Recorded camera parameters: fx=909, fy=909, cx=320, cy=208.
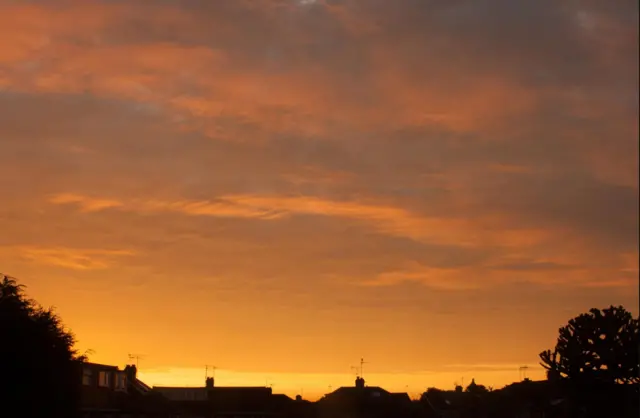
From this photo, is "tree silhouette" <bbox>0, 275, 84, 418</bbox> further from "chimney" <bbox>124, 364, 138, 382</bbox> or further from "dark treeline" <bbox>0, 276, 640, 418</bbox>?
"chimney" <bbox>124, 364, 138, 382</bbox>

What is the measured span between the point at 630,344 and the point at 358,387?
48.6m

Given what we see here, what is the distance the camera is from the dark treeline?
43.8 meters

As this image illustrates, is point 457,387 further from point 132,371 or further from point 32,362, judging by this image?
point 32,362

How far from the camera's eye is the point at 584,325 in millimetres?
76812

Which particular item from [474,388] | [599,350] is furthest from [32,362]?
[474,388]

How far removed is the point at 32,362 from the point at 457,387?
109 m

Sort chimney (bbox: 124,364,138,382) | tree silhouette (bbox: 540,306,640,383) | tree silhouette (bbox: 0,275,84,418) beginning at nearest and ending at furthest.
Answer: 1. tree silhouette (bbox: 0,275,84,418)
2. tree silhouette (bbox: 540,306,640,383)
3. chimney (bbox: 124,364,138,382)

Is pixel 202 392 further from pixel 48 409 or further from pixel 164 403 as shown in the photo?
pixel 48 409

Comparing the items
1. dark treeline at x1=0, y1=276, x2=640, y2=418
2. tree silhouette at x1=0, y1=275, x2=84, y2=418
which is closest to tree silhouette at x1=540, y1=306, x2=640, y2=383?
dark treeline at x1=0, y1=276, x2=640, y2=418

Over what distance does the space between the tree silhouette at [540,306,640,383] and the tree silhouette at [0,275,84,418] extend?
43392 mm

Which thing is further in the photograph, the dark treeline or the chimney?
the chimney

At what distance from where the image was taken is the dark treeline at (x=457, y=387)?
4378 centimetres

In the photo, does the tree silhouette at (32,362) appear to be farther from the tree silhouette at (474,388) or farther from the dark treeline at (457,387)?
the tree silhouette at (474,388)

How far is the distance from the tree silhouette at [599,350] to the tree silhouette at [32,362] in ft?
142
